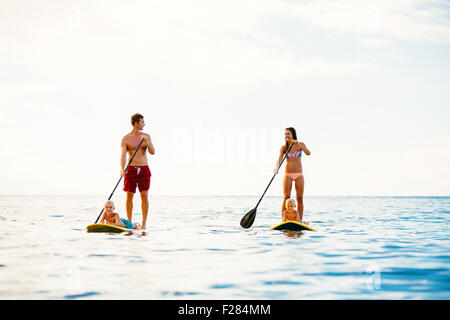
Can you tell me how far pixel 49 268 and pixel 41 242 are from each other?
3.15 metres

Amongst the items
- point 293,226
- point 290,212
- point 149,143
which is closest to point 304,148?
point 290,212

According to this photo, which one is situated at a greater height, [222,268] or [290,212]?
[290,212]

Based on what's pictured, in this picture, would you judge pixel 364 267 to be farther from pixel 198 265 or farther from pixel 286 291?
pixel 198 265

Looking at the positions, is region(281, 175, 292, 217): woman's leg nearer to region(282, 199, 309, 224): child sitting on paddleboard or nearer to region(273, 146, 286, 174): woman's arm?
region(273, 146, 286, 174): woman's arm

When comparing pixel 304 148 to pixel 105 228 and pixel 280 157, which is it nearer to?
pixel 280 157

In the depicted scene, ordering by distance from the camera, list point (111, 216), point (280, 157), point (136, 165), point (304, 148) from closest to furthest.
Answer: point (111, 216) → point (136, 165) → point (304, 148) → point (280, 157)

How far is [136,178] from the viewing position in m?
11.2

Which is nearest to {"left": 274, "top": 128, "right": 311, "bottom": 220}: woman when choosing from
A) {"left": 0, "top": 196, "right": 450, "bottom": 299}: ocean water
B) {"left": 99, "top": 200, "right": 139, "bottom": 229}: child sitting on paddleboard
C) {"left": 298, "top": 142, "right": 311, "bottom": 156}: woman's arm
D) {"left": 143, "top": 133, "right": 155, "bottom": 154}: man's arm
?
{"left": 298, "top": 142, "right": 311, "bottom": 156}: woman's arm

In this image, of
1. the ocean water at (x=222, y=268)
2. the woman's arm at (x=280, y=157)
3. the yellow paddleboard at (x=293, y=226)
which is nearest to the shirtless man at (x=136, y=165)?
the ocean water at (x=222, y=268)

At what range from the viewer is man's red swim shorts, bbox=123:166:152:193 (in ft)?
36.6

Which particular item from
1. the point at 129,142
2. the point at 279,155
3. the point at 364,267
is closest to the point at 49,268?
the point at 364,267

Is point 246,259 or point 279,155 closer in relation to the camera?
point 246,259

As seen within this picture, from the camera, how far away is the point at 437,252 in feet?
26.2
